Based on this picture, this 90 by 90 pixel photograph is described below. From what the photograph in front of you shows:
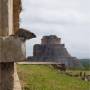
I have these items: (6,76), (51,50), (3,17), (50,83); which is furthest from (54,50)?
(3,17)

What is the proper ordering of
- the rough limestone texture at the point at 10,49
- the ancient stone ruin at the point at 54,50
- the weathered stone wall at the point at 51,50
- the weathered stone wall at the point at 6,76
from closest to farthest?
the rough limestone texture at the point at 10,49 → the weathered stone wall at the point at 6,76 → the weathered stone wall at the point at 51,50 → the ancient stone ruin at the point at 54,50

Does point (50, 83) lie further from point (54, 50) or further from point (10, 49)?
point (54, 50)

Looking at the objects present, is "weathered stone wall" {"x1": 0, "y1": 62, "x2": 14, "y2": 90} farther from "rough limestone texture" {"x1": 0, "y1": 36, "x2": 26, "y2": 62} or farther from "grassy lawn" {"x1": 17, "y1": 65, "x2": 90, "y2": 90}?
"grassy lawn" {"x1": 17, "y1": 65, "x2": 90, "y2": 90}

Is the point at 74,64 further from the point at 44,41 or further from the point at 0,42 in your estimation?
the point at 0,42

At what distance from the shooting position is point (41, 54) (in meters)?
89.3

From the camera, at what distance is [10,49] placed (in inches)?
152

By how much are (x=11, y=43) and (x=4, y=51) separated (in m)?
0.09

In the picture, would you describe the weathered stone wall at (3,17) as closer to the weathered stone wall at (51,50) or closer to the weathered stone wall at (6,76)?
the weathered stone wall at (6,76)

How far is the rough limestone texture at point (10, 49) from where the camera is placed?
3.85 meters

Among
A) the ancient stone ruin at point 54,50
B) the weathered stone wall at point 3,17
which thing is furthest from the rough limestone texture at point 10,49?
the ancient stone ruin at point 54,50

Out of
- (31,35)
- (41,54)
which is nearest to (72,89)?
(31,35)

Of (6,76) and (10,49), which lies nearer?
(10,49)

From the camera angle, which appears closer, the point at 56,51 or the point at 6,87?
the point at 6,87

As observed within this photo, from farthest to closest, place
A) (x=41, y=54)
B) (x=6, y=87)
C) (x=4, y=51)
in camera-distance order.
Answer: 1. (x=41, y=54)
2. (x=6, y=87)
3. (x=4, y=51)
